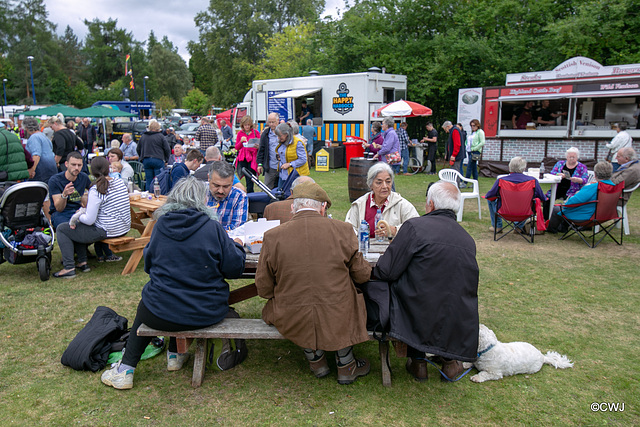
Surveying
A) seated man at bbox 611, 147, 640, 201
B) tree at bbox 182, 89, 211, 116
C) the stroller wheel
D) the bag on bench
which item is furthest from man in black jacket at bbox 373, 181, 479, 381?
tree at bbox 182, 89, 211, 116

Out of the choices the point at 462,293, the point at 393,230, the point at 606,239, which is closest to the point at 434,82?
the point at 606,239

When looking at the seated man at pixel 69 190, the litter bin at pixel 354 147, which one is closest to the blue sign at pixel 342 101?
the litter bin at pixel 354 147

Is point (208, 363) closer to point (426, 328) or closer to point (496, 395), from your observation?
point (426, 328)

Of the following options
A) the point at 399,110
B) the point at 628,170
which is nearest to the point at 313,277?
the point at 628,170

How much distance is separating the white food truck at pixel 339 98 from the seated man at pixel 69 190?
10561 millimetres

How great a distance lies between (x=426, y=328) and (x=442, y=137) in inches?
598

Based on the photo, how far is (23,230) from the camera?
17.6ft

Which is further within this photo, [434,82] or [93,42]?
[93,42]

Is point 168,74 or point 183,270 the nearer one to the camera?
point 183,270

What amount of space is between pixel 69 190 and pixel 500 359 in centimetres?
472

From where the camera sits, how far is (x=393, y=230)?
4137 mm

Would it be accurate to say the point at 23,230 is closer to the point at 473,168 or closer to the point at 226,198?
the point at 226,198

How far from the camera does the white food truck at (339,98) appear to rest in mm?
14961

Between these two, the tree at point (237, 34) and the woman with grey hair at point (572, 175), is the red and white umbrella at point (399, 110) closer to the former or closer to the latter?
the woman with grey hair at point (572, 175)
